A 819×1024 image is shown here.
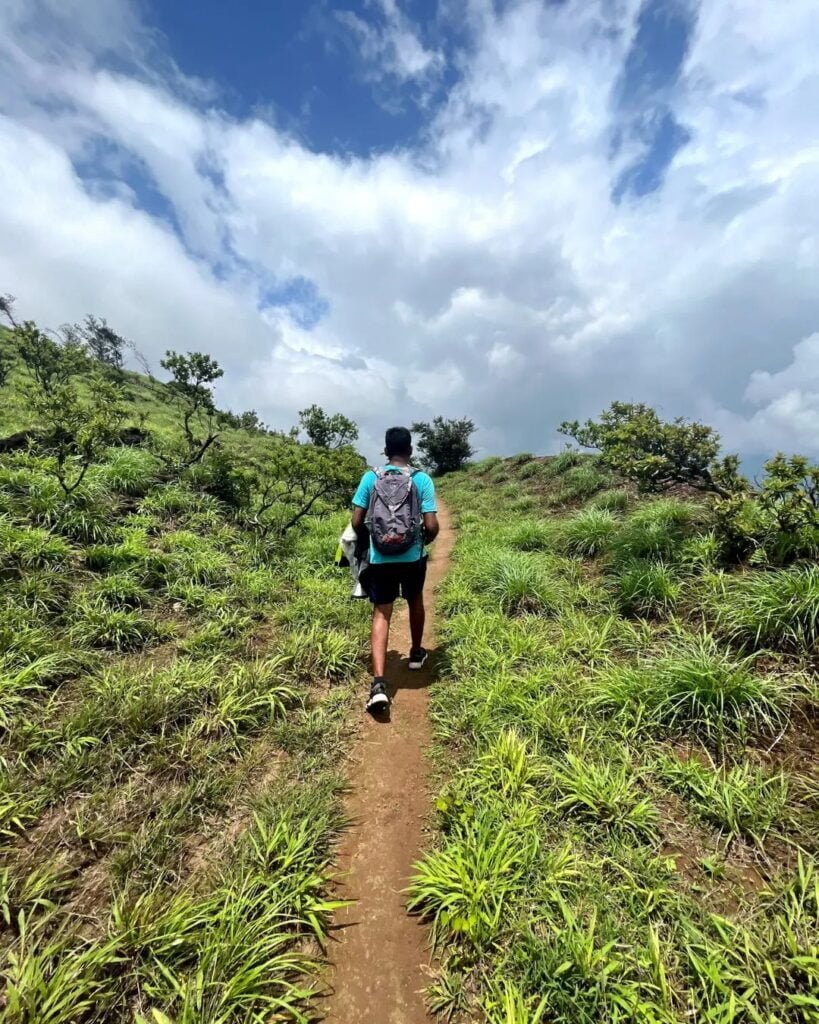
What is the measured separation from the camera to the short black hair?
4.78m

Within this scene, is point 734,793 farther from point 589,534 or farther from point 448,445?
point 448,445

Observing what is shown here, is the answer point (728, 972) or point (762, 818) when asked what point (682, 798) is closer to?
point (762, 818)

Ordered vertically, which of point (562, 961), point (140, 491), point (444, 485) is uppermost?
point (444, 485)

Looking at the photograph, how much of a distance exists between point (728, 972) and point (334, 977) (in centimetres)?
192

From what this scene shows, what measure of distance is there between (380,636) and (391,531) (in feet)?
3.58

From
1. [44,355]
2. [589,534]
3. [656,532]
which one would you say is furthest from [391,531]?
[44,355]

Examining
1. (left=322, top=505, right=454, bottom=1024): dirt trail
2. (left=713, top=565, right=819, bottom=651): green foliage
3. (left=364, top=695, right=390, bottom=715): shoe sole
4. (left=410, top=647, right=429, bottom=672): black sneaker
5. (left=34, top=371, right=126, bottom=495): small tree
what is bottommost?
(left=322, top=505, right=454, bottom=1024): dirt trail

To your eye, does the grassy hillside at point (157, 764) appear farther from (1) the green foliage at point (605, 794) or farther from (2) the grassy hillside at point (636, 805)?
(1) the green foliage at point (605, 794)

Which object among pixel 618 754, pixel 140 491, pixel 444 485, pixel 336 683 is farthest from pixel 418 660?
pixel 444 485

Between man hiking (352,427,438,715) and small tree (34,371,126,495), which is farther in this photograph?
small tree (34,371,126,495)

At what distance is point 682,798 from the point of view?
2965mm

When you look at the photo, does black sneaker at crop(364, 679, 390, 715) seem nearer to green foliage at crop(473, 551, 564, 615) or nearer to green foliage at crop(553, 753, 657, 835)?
green foliage at crop(553, 753, 657, 835)

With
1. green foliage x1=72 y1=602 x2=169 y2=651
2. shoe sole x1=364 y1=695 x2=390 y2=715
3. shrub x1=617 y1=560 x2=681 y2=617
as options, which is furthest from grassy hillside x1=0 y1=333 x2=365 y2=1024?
shrub x1=617 y1=560 x2=681 y2=617

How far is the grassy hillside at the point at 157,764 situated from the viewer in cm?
214
